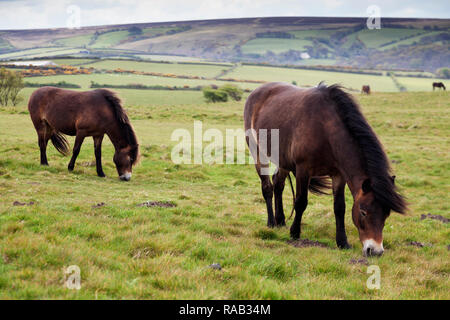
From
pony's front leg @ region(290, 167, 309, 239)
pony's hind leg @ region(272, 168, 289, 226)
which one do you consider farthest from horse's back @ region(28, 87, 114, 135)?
pony's front leg @ region(290, 167, 309, 239)

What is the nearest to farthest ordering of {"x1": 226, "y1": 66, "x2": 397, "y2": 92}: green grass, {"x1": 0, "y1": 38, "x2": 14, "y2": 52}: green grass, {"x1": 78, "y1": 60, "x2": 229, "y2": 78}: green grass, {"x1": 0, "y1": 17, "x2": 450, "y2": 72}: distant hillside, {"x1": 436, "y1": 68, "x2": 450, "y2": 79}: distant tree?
{"x1": 226, "y1": 66, "x2": 397, "y2": 92}: green grass → {"x1": 78, "y1": 60, "x2": 229, "y2": 78}: green grass → {"x1": 436, "y1": 68, "x2": 450, "y2": 79}: distant tree → {"x1": 0, "y1": 17, "x2": 450, "y2": 72}: distant hillside → {"x1": 0, "y1": 38, "x2": 14, "y2": 52}: green grass

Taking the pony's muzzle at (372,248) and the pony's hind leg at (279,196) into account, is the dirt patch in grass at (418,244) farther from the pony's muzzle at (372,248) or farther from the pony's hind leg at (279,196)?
the pony's hind leg at (279,196)

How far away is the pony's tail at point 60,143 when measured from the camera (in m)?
14.2

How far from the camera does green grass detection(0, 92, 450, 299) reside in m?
4.04

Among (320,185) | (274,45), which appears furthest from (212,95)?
(274,45)

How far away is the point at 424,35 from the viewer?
562ft

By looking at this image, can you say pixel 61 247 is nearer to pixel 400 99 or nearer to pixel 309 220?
pixel 309 220

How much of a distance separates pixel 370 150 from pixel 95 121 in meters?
9.72

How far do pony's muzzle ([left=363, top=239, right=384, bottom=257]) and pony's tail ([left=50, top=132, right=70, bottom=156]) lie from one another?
12.0 m

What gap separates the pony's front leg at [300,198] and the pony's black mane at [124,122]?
7518 mm

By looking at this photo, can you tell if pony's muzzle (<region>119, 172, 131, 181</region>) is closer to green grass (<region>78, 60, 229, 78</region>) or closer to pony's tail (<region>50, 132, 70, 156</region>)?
pony's tail (<region>50, 132, 70, 156</region>)
